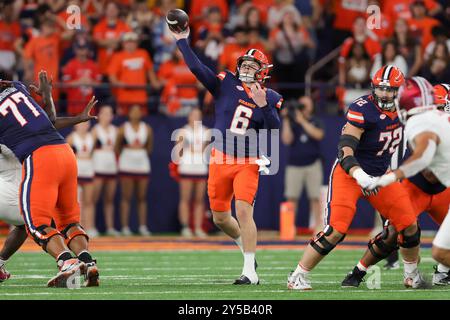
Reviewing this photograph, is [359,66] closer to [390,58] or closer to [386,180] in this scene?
[390,58]

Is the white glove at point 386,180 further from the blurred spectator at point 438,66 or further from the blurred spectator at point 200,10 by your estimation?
the blurred spectator at point 200,10

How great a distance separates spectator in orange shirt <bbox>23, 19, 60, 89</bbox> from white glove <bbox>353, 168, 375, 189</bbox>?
347 inches

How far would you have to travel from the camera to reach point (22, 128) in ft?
28.9

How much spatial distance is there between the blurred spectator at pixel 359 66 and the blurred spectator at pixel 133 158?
3.12 metres

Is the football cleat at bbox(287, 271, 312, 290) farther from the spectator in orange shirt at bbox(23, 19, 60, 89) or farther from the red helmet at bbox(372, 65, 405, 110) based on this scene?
the spectator in orange shirt at bbox(23, 19, 60, 89)

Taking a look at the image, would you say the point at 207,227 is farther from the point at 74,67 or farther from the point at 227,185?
the point at 227,185

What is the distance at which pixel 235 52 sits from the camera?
16.5 m

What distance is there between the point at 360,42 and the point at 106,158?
409 cm

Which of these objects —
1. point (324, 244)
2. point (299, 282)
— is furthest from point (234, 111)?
point (299, 282)

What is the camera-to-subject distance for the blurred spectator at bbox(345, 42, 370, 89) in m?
16.3

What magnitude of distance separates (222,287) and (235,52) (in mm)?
8002

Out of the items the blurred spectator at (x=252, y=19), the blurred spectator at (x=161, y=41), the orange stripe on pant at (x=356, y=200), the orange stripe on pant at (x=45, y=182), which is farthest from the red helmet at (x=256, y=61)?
the blurred spectator at (x=161, y=41)

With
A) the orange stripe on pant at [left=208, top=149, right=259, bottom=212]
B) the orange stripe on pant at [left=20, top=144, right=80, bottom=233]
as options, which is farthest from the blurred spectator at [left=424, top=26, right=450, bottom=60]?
the orange stripe on pant at [left=20, top=144, right=80, bottom=233]
